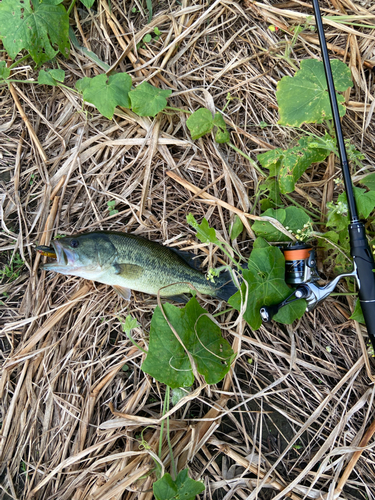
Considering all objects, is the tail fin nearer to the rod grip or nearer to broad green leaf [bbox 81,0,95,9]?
the rod grip

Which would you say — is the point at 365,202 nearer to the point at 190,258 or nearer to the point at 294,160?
the point at 294,160

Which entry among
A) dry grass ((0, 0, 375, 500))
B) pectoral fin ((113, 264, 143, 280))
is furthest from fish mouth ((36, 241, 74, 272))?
pectoral fin ((113, 264, 143, 280))

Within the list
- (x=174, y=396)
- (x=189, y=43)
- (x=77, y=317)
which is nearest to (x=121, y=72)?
(x=189, y=43)

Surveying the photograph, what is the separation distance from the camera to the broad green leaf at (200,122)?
117 inches

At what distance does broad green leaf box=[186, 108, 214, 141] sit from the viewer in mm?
2963

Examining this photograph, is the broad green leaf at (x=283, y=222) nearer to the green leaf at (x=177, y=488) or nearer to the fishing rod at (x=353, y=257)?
the fishing rod at (x=353, y=257)

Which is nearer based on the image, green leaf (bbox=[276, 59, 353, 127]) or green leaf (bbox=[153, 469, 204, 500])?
green leaf (bbox=[153, 469, 204, 500])

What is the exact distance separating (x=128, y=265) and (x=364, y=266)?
74.1 inches

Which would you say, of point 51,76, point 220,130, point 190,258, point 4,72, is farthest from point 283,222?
point 4,72

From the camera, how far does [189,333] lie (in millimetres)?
2506

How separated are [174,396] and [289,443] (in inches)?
41.5

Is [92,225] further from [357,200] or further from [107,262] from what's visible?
[357,200]

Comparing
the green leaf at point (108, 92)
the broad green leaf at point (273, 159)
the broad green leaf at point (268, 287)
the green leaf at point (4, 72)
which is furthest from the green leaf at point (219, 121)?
the green leaf at point (4, 72)

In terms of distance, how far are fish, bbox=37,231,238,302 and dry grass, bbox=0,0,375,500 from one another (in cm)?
18
